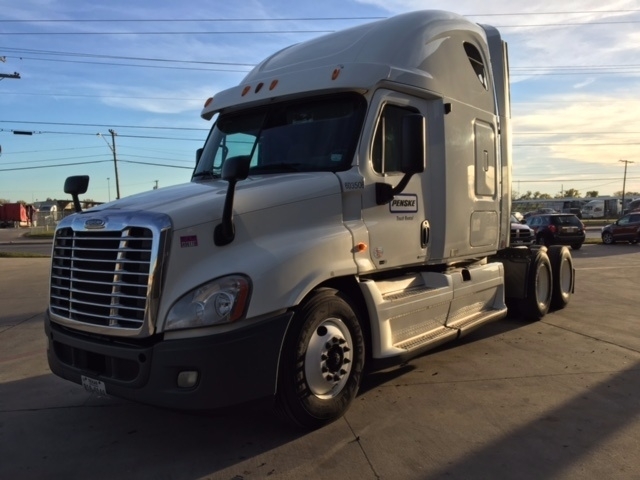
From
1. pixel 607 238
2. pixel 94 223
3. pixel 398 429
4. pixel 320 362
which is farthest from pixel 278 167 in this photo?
pixel 607 238

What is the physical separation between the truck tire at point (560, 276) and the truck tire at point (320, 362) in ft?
18.2

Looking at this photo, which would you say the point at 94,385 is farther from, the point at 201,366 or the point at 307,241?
the point at 307,241

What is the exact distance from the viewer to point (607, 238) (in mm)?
Answer: 27000

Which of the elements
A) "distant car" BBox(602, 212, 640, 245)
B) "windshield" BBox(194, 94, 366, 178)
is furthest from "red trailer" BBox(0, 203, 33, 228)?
"windshield" BBox(194, 94, 366, 178)

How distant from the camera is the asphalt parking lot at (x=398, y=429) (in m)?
3.54

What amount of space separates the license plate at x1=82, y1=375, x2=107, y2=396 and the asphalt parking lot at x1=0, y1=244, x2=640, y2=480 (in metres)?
0.44

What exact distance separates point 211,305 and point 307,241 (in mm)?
912

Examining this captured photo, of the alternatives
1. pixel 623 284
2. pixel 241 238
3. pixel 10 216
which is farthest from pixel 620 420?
pixel 10 216

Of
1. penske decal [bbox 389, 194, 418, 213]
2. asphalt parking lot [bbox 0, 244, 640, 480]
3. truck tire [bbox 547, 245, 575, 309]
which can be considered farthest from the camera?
truck tire [bbox 547, 245, 575, 309]

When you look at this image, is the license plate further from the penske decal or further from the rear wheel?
the rear wheel

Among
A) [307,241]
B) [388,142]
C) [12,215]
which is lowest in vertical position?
[12,215]

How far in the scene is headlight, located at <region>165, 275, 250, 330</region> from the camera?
348 cm

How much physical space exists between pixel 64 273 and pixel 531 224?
23.7 m

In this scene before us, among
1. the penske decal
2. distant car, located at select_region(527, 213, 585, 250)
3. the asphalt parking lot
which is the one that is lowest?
distant car, located at select_region(527, 213, 585, 250)
